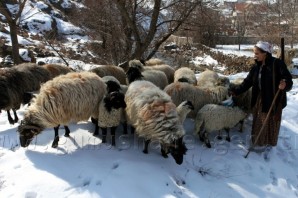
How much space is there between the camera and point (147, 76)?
→ 7.29 meters

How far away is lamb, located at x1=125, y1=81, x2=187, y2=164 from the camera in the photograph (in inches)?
190

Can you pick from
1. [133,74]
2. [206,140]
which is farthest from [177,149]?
[133,74]

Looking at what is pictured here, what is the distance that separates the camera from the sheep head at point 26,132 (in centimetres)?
507

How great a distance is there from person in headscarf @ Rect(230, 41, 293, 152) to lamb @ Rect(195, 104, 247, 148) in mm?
333

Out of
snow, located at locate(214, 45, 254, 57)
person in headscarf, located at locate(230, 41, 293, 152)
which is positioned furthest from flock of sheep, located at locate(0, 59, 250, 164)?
snow, located at locate(214, 45, 254, 57)

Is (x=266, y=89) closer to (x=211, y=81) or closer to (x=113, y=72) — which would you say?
(x=211, y=81)

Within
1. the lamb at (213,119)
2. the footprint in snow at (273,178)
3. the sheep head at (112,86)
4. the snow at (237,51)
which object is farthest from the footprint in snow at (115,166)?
the snow at (237,51)

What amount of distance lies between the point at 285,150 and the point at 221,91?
1611 mm

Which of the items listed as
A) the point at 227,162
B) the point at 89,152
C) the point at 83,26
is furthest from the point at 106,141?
the point at 83,26

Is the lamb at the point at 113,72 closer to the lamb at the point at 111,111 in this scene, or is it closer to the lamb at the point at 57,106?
the lamb at the point at 57,106

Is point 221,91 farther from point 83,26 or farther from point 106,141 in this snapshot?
point 83,26

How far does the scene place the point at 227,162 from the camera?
5.48 metres

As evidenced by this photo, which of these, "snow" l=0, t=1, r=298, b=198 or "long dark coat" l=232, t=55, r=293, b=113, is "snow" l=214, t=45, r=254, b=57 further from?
"snow" l=0, t=1, r=298, b=198

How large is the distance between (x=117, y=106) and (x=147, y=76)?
2167mm
